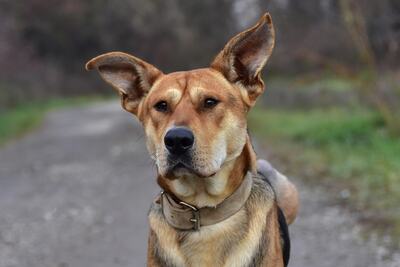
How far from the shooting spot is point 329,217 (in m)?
7.85

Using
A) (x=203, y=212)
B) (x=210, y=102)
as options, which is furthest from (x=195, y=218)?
(x=210, y=102)

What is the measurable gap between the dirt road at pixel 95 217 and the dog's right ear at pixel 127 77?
4.94ft

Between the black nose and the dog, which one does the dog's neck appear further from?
the black nose

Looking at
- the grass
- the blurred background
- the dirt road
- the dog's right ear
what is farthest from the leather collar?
the grass

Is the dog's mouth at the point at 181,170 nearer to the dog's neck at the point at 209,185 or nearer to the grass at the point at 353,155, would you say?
the dog's neck at the point at 209,185

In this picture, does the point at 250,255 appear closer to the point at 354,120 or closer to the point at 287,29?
the point at 354,120

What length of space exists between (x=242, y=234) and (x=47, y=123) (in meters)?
21.7

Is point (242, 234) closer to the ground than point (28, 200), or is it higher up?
higher up

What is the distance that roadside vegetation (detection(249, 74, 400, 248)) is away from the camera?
7.89 m

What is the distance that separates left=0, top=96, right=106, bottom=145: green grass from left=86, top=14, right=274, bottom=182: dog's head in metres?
15.0

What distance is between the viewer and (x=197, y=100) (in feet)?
12.4

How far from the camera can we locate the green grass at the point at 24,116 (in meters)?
20.9

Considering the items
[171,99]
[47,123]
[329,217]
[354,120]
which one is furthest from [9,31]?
[171,99]

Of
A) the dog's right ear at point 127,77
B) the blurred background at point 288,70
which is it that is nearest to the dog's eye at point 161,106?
the dog's right ear at point 127,77
